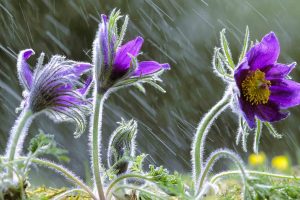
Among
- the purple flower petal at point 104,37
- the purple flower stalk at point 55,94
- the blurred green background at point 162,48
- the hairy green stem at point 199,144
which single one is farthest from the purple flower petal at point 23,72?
the blurred green background at point 162,48

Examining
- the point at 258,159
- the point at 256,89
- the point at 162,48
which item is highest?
the point at 256,89

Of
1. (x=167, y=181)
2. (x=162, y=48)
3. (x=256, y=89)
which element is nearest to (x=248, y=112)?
(x=256, y=89)

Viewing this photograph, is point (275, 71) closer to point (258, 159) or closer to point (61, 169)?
point (258, 159)

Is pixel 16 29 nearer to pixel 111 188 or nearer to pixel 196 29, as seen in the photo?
pixel 196 29

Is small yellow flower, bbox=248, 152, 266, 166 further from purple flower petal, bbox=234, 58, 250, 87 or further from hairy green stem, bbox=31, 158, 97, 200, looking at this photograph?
hairy green stem, bbox=31, 158, 97, 200

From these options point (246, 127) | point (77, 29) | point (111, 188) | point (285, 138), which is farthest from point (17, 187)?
point (285, 138)

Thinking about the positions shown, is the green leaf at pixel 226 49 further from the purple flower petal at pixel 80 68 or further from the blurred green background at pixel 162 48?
the blurred green background at pixel 162 48
